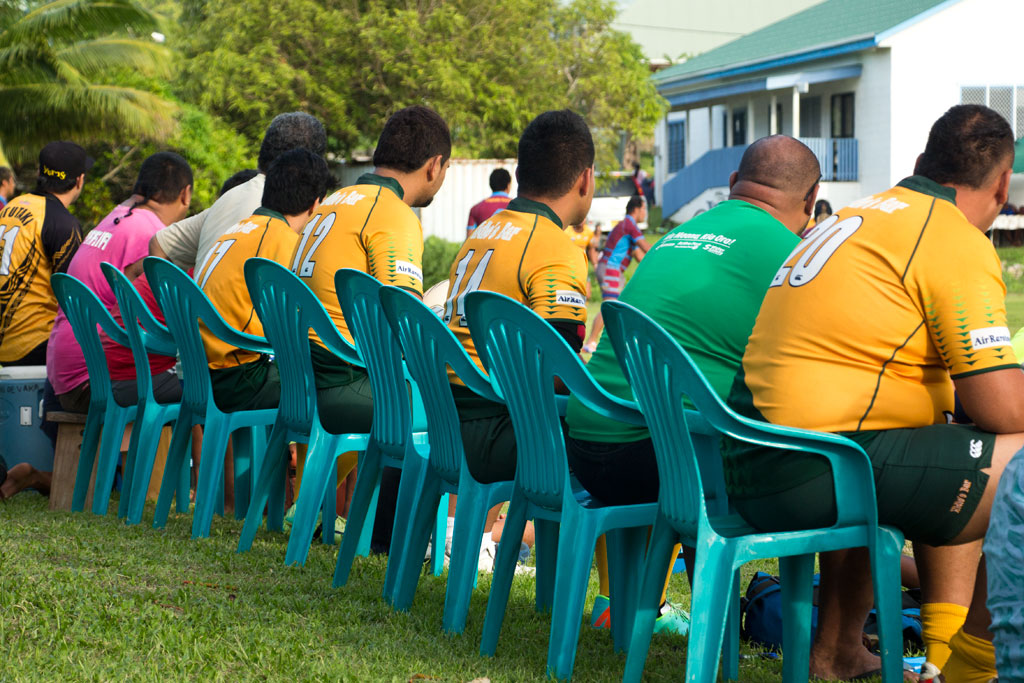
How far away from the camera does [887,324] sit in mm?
3205

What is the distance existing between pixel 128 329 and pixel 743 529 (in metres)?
3.66

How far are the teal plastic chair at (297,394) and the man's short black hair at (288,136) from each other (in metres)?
2.05

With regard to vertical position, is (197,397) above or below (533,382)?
below

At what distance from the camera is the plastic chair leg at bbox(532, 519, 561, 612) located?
4.11 meters

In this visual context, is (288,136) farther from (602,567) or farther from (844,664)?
(844,664)

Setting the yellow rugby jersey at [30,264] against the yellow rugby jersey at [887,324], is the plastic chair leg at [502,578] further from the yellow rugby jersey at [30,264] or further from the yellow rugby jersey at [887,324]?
the yellow rugby jersey at [30,264]

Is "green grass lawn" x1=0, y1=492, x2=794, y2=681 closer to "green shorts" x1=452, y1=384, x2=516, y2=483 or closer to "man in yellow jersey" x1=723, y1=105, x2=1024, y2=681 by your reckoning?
"green shorts" x1=452, y1=384, x2=516, y2=483

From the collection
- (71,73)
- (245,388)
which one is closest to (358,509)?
(245,388)

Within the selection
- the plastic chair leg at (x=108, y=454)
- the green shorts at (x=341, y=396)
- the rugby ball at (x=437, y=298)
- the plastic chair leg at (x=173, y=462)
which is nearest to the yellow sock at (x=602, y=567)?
the green shorts at (x=341, y=396)

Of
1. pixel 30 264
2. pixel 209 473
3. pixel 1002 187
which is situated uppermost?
pixel 1002 187

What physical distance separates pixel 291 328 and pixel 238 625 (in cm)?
144

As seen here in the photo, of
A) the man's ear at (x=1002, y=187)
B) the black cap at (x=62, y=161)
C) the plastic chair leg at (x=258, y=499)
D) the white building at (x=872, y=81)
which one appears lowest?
the plastic chair leg at (x=258, y=499)

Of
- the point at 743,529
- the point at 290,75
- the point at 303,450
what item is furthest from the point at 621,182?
the point at 743,529

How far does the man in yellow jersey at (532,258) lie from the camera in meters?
4.10
